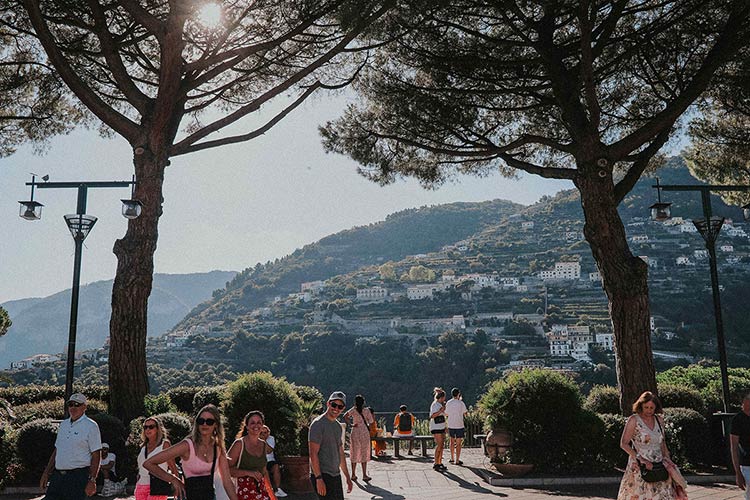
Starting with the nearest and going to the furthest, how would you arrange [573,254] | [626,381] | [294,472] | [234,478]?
[234,478] → [294,472] → [626,381] → [573,254]

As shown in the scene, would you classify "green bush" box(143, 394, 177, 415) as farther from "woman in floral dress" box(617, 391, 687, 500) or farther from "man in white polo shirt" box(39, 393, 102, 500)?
"woman in floral dress" box(617, 391, 687, 500)

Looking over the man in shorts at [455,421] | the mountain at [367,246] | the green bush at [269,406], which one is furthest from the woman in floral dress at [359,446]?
the mountain at [367,246]

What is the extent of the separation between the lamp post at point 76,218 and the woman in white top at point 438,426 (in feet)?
16.1

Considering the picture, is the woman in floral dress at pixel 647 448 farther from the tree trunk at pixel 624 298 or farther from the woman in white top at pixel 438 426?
the woman in white top at pixel 438 426

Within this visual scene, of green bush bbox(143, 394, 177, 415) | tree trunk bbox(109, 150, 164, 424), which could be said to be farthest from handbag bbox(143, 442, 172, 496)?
tree trunk bbox(109, 150, 164, 424)

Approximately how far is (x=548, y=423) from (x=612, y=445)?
0.80 meters

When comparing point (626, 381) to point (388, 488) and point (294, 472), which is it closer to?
point (388, 488)

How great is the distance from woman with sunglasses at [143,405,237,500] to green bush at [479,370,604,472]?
16.0 ft

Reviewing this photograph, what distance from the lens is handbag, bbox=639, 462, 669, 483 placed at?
Answer: 447 cm

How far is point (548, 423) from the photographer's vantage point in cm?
765

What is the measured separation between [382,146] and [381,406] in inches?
1546

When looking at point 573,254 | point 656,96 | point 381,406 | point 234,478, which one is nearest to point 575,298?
point 573,254

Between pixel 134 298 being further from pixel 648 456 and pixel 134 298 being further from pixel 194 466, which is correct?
pixel 648 456

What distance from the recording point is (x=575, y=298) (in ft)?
254
